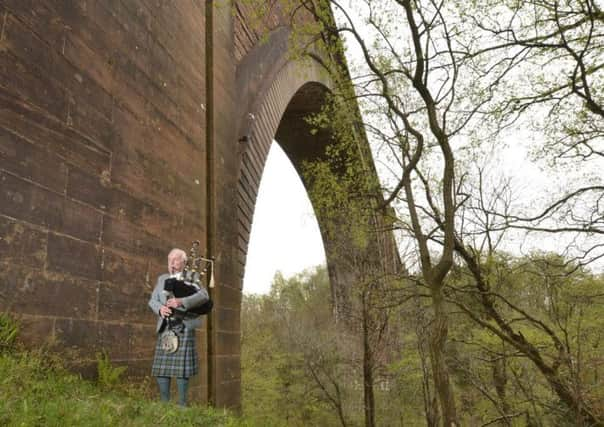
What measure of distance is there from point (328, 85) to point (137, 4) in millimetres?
9027

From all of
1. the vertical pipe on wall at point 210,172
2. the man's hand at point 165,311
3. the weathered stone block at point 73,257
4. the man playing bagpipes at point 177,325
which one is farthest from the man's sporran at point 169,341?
the vertical pipe on wall at point 210,172

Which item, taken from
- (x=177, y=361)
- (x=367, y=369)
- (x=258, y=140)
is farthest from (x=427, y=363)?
(x=177, y=361)

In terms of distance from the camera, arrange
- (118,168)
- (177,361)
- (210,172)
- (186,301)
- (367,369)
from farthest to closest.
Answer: (367,369), (210,172), (118,168), (177,361), (186,301)

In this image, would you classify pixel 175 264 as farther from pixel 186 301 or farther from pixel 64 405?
pixel 64 405

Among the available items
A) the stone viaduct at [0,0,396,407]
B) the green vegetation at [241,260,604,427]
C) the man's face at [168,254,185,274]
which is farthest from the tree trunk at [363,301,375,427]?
the man's face at [168,254,185,274]

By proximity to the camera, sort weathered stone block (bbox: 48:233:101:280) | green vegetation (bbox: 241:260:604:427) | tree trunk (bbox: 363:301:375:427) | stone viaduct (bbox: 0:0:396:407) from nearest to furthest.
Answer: stone viaduct (bbox: 0:0:396:407) < weathered stone block (bbox: 48:233:101:280) < green vegetation (bbox: 241:260:604:427) < tree trunk (bbox: 363:301:375:427)

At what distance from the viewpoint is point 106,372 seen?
3760mm

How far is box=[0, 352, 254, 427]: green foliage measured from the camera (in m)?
2.39

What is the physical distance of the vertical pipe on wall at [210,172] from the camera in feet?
18.6

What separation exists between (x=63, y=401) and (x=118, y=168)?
6.86ft

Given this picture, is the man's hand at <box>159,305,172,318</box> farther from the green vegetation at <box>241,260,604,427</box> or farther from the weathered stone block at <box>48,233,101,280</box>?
the green vegetation at <box>241,260,604,427</box>

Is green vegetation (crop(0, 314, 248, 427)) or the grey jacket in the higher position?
the grey jacket

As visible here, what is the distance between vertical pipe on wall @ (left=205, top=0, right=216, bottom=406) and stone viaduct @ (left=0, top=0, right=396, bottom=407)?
1cm

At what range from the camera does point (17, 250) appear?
125 inches
